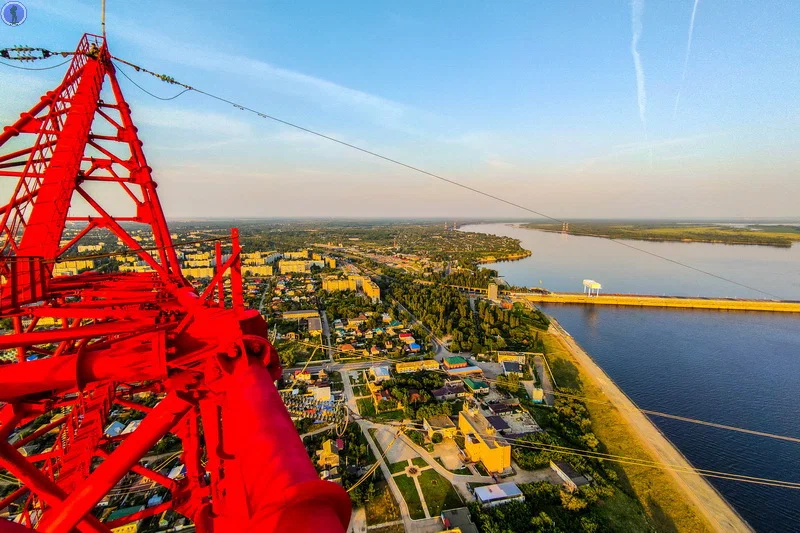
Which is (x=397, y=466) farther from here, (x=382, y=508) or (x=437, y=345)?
(x=437, y=345)

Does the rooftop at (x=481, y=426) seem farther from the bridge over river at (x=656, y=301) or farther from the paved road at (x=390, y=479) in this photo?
the bridge over river at (x=656, y=301)

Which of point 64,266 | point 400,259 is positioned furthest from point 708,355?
point 64,266

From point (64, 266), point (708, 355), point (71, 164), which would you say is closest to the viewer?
point (71, 164)

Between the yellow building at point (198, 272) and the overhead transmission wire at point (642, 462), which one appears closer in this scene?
the overhead transmission wire at point (642, 462)

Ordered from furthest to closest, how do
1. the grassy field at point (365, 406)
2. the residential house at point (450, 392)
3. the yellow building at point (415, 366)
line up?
the yellow building at point (415, 366), the residential house at point (450, 392), the grassy field at point (365, 406)

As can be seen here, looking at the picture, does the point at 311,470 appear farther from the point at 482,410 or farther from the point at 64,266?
the point at 64,266

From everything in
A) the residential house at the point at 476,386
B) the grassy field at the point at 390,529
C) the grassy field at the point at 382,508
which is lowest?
the grassy field at the point at 390,529

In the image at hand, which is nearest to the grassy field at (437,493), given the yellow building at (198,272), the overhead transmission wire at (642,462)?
the overhead transmission wire at (642,462)
